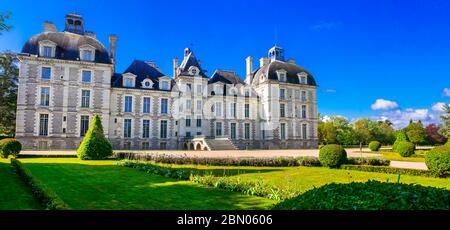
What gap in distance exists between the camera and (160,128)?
36.7 metres

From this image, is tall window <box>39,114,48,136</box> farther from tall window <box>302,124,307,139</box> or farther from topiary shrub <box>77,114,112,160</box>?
tall window <box>302,124,307,139</box>

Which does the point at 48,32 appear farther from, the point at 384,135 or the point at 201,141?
the point at 384,135

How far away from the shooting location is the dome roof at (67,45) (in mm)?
32156

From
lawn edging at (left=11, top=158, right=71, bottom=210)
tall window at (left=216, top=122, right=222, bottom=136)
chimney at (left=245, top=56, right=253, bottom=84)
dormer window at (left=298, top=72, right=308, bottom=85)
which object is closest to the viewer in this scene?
lawn edging at (left=11, top=158, right=71, bottom=210)

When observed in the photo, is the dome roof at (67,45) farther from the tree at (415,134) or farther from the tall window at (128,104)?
the tree at (415,134)

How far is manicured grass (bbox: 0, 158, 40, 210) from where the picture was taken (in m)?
7.04

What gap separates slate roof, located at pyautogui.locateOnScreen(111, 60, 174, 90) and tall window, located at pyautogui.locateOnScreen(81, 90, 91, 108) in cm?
300

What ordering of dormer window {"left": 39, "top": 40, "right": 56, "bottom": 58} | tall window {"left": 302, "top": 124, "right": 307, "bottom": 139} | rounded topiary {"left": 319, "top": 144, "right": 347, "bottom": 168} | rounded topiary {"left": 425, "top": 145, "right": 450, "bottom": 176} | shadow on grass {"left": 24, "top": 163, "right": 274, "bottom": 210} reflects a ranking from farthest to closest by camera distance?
tall window {"left": 302, "top": 124, "right": 307, "bottom": 139}, dormer window {"left": 39, "top": 40, "right": 56, "bottom": 58}, rounded topiary {"left": 319, "top": 144, "right": 347, "bottom": 168}, rounded topiary {"left": 425, "top": 145, "right": 450, "bottom": 176}, shadow on grass {"left": 24, "top": 163, "right": 274, "bottom": 210}

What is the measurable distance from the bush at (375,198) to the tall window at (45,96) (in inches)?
Answer: 1351

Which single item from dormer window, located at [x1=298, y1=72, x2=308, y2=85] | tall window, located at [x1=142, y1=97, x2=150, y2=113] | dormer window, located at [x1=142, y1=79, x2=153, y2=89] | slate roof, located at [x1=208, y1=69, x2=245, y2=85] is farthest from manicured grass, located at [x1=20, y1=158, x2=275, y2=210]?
dormer window, located at [x1=298, y1=72, x2=308, y2=85]

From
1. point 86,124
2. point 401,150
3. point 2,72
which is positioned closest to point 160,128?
point 86,124

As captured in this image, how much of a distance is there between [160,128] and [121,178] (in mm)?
25670

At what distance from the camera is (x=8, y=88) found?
38.1 meters

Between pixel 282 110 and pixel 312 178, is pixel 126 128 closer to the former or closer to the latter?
pixel 282 110
